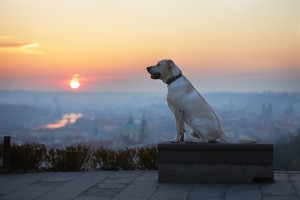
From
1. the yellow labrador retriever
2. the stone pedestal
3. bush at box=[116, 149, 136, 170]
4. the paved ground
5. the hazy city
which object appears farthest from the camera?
the hazy city

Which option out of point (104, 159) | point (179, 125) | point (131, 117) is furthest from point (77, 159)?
point (131, 117)

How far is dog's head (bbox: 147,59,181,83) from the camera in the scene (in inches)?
395

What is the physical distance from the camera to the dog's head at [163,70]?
10039mm

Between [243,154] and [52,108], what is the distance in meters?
52.8

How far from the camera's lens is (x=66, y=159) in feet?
39.6

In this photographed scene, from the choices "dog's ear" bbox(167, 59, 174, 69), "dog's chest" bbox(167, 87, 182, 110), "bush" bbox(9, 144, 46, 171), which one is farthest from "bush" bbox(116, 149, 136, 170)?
"dog's ear" bbox(167, 59, 174, 69)

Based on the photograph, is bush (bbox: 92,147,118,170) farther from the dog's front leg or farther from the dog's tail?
the dog's tail

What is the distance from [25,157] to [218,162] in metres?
4.71

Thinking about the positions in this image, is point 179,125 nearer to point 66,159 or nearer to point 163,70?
point 163,70

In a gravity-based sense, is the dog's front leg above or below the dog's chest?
below

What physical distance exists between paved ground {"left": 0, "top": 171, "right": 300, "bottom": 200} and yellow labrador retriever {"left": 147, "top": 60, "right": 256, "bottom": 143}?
3.32 ft

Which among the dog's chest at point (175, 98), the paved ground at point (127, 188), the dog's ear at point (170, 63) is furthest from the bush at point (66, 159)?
the dog's ear at point (170, 63)

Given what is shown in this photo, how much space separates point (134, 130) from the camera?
4478cm

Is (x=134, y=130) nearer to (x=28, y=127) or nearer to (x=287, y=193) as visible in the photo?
(x=28, y=127)
